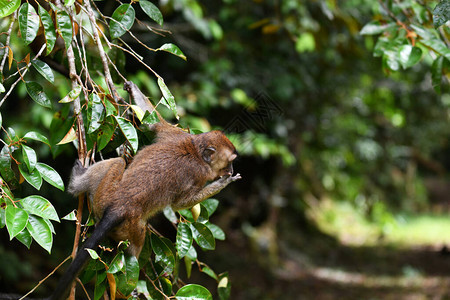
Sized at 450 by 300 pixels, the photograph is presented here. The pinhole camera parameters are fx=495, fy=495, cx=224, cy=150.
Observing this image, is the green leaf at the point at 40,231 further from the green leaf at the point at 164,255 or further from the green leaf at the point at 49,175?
the green leaf at the point at 164,255

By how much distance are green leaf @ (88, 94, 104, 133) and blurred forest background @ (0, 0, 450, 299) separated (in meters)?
0.68

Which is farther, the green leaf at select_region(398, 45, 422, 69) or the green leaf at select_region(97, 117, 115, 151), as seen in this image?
the green leaf at select_region(398, 45, 422, 69)

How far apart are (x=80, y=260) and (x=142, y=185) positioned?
1.47 ft

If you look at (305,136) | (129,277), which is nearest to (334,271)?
(305,136)

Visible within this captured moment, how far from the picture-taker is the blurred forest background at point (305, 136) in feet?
15.3

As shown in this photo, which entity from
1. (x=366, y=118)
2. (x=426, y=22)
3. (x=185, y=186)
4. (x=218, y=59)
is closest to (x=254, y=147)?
(x=218, y=59)

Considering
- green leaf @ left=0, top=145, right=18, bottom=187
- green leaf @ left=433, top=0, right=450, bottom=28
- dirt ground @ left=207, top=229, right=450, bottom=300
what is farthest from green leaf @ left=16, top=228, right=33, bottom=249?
dirt ground @ left=207, top=229, right=450, bottom=300

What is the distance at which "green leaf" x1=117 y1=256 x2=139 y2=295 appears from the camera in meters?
1.84

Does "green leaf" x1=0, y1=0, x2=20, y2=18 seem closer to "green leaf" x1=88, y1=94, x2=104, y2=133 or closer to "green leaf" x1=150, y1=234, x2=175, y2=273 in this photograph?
"green leaf" x1=88, y1=94, x2=104, y2=133

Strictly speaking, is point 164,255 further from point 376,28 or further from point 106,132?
point 376,28

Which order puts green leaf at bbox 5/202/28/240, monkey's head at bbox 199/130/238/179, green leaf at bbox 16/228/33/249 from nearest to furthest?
1. green leaf at bbox 5/202/28/240
2. green leaf at bbox 16/228/33/249
3. monkey's head at bbox 199/130/238/179

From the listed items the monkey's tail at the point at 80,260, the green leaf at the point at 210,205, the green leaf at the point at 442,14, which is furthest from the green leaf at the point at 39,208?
the green leaf at the point at 442,14

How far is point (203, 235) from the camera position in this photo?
84.9 inches

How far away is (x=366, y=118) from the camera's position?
9.35m
